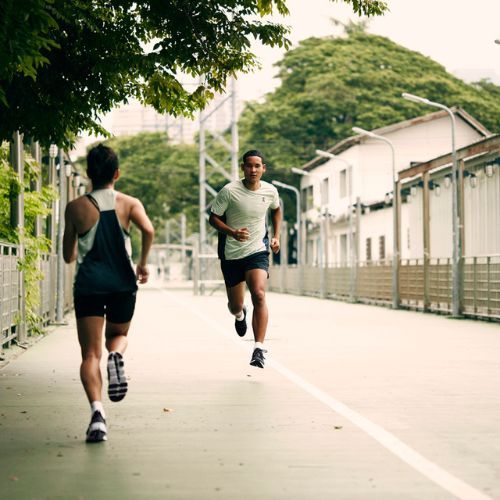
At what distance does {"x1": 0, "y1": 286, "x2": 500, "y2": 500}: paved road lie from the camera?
607cm

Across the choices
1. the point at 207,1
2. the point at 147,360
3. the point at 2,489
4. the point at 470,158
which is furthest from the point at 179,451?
the point at 470,158

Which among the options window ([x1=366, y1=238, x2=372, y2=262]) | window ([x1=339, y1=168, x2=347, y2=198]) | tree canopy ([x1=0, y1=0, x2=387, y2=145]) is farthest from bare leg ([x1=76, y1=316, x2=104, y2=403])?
window ([x1=339, y1=168, x2=347, y2=198])

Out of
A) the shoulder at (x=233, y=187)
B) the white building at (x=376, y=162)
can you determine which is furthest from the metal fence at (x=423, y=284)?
the shoulder at (x=233, y=187)

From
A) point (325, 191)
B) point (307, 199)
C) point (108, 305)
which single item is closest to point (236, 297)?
point (108, 305)

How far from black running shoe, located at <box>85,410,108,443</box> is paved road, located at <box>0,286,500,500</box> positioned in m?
0.10

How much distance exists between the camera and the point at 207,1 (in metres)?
11.3

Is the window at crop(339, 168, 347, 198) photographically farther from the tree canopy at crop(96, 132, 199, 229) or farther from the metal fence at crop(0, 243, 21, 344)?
the metal fence at crop(0, 243, 21, 344)

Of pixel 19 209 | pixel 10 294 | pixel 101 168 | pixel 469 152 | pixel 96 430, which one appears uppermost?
pixel 469 152

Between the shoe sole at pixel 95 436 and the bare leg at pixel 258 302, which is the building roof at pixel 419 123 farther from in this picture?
the shoe sole at pixel 95 436

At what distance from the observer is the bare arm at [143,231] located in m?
7.43

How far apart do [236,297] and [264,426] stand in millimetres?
4011

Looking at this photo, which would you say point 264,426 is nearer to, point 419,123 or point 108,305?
point 108,305

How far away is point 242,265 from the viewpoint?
1164 cm

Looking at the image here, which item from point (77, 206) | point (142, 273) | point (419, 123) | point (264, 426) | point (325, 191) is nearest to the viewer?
point (77, 206)
